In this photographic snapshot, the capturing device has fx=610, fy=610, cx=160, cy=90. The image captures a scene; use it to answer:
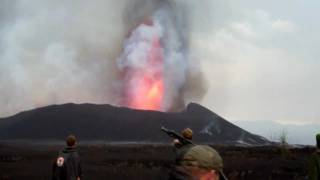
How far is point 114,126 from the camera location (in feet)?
411

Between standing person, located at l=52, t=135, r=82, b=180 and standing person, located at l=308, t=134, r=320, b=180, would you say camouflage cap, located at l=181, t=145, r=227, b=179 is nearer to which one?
standing person, located at l=308, t=134, r=320, b=180

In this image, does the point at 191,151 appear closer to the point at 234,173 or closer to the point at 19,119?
the point at 234,173

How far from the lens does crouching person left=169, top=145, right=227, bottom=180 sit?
11.4 ft

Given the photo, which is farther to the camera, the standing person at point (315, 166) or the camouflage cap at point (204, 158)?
the standing person at point (315, 166)

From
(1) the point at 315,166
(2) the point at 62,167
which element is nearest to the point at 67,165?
(2) the point at 62,167

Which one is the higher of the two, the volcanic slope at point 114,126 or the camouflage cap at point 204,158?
the volcanic slope at point 114,126

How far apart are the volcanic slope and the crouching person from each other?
109336 mm

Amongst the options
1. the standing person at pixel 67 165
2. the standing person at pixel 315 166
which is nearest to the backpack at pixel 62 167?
the standing person at pixel 67 165

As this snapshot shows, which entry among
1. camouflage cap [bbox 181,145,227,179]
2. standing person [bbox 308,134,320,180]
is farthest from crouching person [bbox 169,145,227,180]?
standing person [bbox 308,134,320,180]

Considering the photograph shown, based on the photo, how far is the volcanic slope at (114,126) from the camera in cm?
11829

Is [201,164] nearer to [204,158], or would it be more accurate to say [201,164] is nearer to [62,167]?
[204,158]

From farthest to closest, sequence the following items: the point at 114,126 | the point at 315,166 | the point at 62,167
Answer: the point at 114,126 < the point at 62,167 < the point at 315,166

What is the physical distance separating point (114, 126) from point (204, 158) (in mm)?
122438

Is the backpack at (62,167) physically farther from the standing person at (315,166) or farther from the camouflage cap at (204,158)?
the camouflage cap at (204,158)
